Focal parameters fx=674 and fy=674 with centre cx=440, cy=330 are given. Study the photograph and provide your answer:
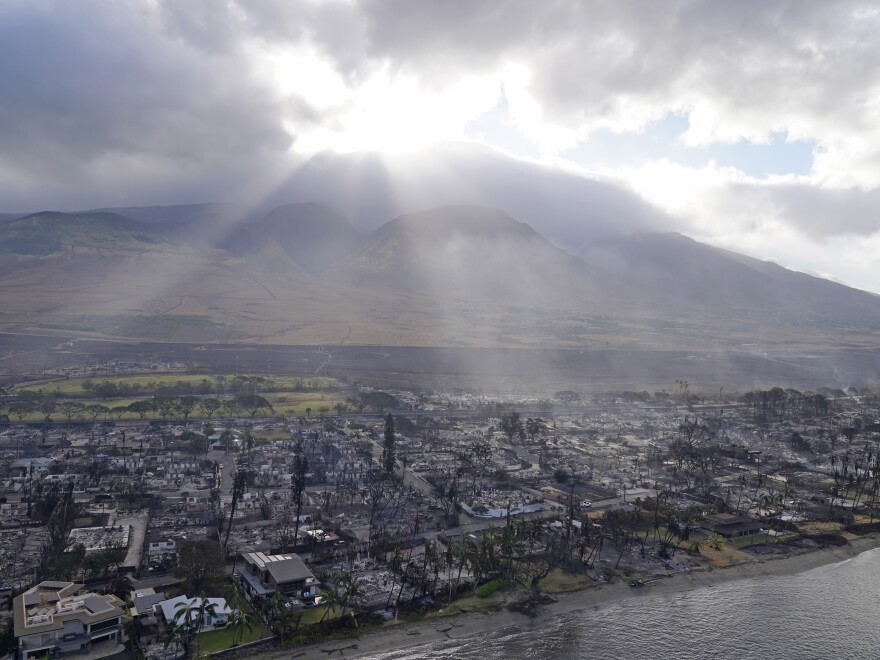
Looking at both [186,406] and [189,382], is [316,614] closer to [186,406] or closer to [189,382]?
[186,406]

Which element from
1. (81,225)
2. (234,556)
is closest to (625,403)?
(234,556)

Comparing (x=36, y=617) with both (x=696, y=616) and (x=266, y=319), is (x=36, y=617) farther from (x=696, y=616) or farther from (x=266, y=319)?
(x=266, y=319)

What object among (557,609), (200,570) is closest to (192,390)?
(200,570)

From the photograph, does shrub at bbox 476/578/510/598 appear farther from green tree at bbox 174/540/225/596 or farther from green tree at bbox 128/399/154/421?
green tree at bbox 128/399/154/421

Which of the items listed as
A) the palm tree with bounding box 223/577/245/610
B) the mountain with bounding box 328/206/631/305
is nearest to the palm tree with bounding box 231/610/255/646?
the palm tree with bounding box 223/577/245/610

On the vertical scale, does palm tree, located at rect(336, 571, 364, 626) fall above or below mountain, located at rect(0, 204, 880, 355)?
below
